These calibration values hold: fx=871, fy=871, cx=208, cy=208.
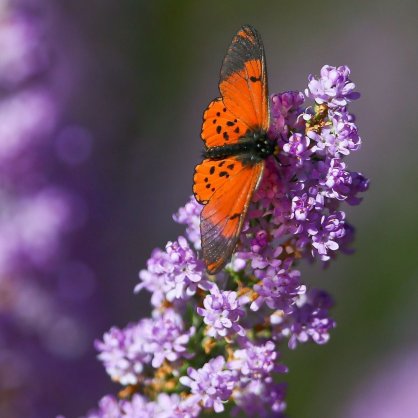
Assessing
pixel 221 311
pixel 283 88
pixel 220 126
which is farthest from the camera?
pixel 283 88

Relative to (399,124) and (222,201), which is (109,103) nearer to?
(399,124)

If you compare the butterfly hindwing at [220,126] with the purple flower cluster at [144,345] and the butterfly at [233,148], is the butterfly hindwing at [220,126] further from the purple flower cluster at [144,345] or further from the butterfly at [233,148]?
the purple flower cluster at [144,345]

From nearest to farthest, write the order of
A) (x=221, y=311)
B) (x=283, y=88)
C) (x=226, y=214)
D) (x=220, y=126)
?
1. (x=226, y=214)
2. (x=221, y=311)
3. (x=220, y=126)
4. (x=283, y=88)

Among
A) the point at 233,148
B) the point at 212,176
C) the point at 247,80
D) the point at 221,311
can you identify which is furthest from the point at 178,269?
the point at 247,80

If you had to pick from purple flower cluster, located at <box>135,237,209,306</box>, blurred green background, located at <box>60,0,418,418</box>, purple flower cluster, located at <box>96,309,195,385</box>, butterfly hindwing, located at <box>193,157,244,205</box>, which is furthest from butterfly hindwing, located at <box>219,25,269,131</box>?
blurred green background, located at <box>60,0,418,418</box>

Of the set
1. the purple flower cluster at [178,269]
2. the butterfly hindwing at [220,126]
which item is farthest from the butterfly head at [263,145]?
the purple flower cluster at [178,269]

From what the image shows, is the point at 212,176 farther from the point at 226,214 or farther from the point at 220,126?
the point at 220,126
